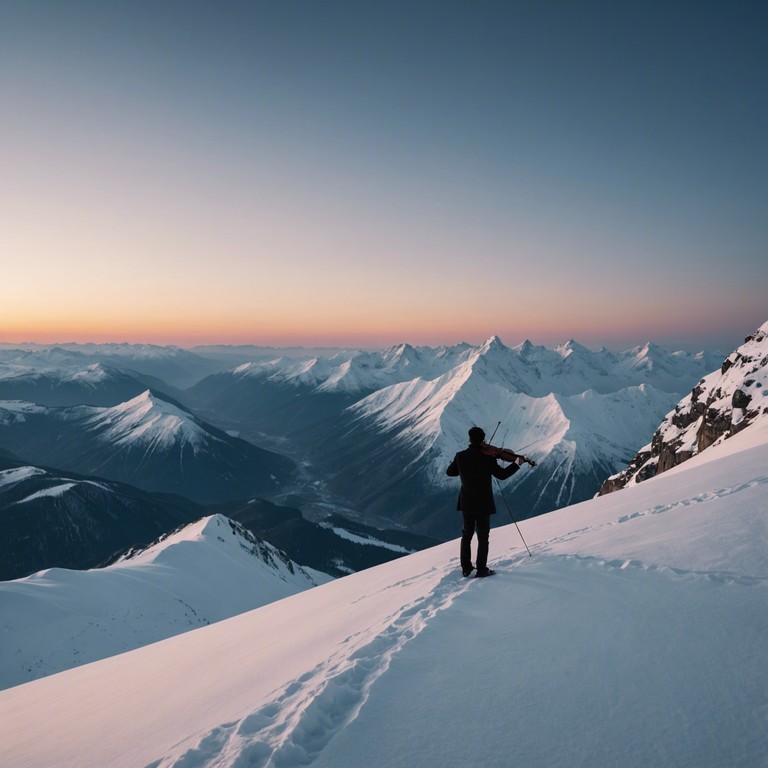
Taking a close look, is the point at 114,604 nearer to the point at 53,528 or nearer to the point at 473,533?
the point at 473,533

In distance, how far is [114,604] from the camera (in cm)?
5266

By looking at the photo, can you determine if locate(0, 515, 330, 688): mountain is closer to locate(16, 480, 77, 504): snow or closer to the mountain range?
the mountain range

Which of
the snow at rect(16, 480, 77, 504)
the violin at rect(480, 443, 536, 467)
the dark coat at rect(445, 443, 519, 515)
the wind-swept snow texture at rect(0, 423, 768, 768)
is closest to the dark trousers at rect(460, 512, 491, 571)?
the dark coat at rect(445, 443, 519, 515)

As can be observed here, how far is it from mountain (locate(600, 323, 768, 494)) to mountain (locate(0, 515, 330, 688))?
74771mm

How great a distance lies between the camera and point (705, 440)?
6819cm

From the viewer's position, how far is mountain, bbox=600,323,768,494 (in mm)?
61281

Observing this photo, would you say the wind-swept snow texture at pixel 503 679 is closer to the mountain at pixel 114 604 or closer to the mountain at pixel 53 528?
the mountain at pixel 114 604

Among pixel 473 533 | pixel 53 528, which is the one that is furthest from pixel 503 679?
pixel 53 528

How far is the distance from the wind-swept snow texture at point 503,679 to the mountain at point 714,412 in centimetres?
6120

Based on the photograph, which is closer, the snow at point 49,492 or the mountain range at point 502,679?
the mountain range at point 502,679

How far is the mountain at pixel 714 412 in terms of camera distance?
2413 inches

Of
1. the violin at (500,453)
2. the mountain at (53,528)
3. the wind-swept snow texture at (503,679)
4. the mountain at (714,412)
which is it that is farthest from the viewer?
the mountain at (53,528)

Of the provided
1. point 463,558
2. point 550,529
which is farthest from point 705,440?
point 463,558

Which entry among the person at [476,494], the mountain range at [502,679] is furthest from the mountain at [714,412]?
the mountain range at [502,679]
